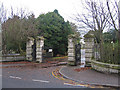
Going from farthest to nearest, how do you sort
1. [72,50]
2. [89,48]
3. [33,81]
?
[72,50] → [89,48] → [33,81]

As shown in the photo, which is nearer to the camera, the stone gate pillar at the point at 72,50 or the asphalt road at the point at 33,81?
the asphalt road at the point at 33,81

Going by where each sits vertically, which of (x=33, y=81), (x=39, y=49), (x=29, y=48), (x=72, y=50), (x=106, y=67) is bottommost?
(x=33, y=81)

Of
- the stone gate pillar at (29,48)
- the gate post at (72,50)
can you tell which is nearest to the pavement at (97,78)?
the gate post at (72,50)

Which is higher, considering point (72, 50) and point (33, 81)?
point (72, 50)

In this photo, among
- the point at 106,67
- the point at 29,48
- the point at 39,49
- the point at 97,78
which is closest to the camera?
the point at 97,78

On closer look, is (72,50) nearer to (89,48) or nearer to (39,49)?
(89,48)

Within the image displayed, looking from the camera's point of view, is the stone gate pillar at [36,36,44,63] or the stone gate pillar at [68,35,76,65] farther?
the stone gate pillar at [36,36,44,63]

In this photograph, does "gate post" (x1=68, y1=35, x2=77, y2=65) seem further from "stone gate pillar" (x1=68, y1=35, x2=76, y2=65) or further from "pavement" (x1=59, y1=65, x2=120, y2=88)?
"pavement" (x1=59, y1=65, x2=120, y2=88)

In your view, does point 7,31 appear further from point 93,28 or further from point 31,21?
point 93,28

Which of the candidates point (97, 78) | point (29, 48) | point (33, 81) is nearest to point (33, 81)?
point (33, 81)

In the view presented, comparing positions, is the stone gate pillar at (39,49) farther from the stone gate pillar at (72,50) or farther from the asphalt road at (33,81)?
the asphalt road at (33,81)

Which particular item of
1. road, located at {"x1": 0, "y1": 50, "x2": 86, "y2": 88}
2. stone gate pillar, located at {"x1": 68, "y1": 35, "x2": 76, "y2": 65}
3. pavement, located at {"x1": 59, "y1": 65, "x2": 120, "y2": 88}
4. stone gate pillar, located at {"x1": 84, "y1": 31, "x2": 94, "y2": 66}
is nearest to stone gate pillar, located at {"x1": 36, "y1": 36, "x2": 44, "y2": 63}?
stone gate pillar, located at {"x1": 68, "y1": 35, "x2": 76, "y2": 65}

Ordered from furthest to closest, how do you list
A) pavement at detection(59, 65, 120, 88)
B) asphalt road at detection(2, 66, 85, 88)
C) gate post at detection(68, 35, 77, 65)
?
gate post at detection(68, 35, 77, 65) < pavement at detection(59, 65, 120, 88) < asphalt road at detection(2, 66, 85, 88)

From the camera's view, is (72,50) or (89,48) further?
(72,50)
